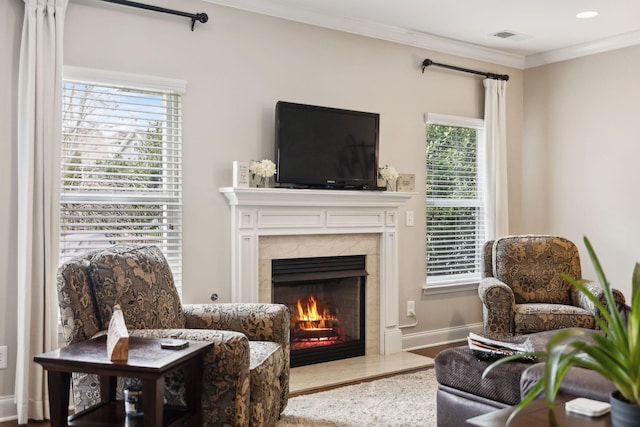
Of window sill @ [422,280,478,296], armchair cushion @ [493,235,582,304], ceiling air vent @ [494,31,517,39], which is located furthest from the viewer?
window sill @ [422,280,478,296]

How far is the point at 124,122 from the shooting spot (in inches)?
156

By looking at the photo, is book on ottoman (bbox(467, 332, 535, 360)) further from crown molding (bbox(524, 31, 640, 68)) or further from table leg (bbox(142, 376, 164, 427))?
crown molding (bbox(524, 31, 640, 68))

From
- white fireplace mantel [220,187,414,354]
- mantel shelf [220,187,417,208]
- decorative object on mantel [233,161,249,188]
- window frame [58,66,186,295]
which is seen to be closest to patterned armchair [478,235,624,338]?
white fireplace mantel [220,187,414,354]

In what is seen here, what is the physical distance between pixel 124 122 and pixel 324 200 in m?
1.50

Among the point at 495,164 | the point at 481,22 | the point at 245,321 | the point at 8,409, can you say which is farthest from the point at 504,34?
the point at 8,409

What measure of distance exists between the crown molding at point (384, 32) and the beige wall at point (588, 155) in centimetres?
53

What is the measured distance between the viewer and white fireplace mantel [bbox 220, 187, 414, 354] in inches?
169

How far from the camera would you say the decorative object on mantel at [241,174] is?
4207 millimetres

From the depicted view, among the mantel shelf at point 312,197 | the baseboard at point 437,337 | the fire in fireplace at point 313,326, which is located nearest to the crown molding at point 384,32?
the mantel shelf at point 312,197

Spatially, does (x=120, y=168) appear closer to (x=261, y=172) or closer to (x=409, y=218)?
(x=261, y=172)

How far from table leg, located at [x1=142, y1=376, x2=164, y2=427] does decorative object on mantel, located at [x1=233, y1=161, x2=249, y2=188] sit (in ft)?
6.76

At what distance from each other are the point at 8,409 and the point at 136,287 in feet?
4.16

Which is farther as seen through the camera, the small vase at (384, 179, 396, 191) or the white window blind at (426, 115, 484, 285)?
the white window blind at (426, 115, 484, 285)

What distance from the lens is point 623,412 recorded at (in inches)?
58.9
